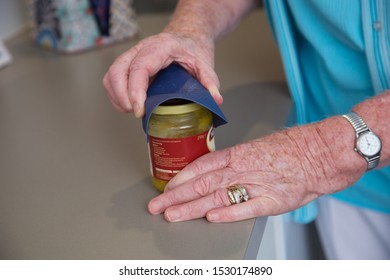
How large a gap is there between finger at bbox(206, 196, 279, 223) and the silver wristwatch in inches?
5.8

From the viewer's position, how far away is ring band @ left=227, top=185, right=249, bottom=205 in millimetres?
767

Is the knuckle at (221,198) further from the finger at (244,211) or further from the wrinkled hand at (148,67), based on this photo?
the wrinkled hand at (148,67)

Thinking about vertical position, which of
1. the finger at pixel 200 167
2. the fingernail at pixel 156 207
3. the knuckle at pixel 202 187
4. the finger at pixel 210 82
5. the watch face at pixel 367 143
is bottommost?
the fingernail at pixel 156 207

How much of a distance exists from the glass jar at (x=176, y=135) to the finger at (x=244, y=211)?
0.09 m

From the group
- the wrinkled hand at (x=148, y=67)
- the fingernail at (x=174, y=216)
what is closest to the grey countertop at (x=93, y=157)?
the fingernail at (x=174, y=216)

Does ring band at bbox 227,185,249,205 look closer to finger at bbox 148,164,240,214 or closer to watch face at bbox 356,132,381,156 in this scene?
finger at bbox 148,164,240,214

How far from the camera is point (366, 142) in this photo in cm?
79

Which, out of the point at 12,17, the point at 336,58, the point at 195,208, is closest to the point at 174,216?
the point at 195,208

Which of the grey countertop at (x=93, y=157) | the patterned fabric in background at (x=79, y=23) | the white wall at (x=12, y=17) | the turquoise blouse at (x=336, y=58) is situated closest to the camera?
the grey countertop at (x=93, y=157)

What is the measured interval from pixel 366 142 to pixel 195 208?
0.83 feet

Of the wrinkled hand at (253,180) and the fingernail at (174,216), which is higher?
the wrinkled hand at (253,180)

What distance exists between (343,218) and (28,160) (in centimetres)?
67

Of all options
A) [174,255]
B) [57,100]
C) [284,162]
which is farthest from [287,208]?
[57,100]

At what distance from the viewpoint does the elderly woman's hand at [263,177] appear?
0.76 m
